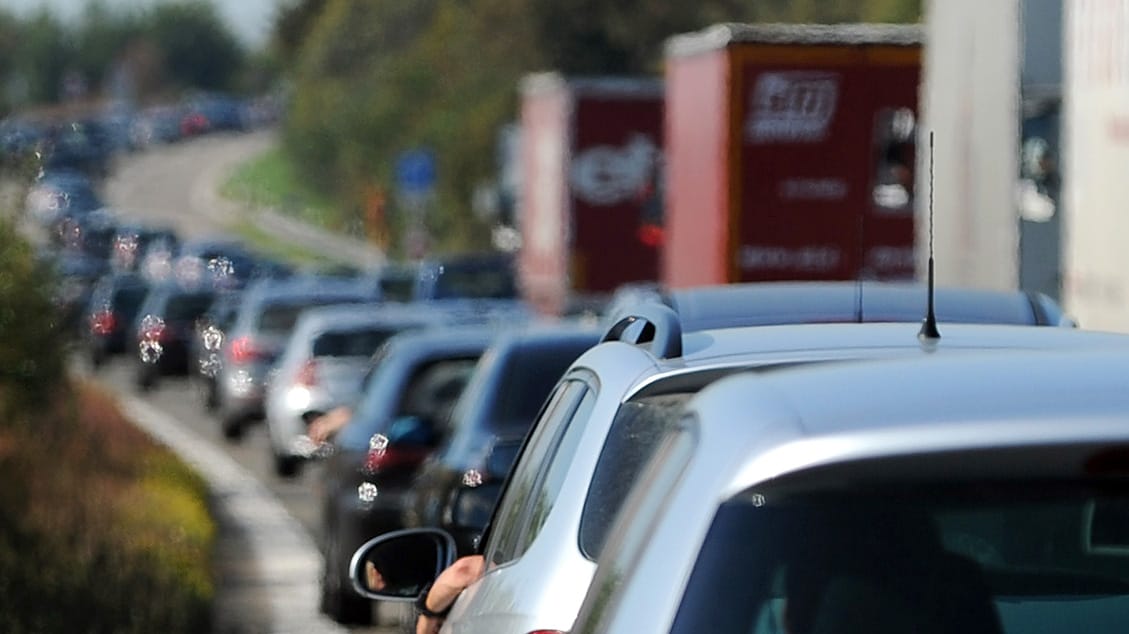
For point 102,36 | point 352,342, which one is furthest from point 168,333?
point 102,36

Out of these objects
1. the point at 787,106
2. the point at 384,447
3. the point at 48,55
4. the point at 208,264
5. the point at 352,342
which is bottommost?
the point at 208,264

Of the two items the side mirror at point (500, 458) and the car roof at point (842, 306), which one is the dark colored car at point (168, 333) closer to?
the side mirror at point (500, 458)

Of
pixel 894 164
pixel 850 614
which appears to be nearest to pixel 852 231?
pixel 894 164

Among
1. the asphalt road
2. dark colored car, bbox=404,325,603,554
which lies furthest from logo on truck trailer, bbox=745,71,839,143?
dark colored car, bbox=404,325,603,554

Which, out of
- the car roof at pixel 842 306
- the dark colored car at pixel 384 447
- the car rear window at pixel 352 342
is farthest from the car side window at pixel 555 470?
the car rear window at pixel 352 342

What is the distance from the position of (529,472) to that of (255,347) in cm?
2393

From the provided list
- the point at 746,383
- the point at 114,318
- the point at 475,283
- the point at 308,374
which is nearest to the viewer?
the point at 746,383

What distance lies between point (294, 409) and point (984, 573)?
19.2 metres

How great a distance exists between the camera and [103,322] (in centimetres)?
4606

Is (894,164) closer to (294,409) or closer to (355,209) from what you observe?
(294,409)

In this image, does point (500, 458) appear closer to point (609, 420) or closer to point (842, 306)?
point (842, 306)

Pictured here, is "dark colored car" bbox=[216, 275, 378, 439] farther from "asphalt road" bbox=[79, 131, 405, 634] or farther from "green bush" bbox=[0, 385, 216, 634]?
"green bush" bbox=[0, 385, 216, 634]

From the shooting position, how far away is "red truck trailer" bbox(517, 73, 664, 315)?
31531 millimetres

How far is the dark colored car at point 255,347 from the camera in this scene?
94.1ft
